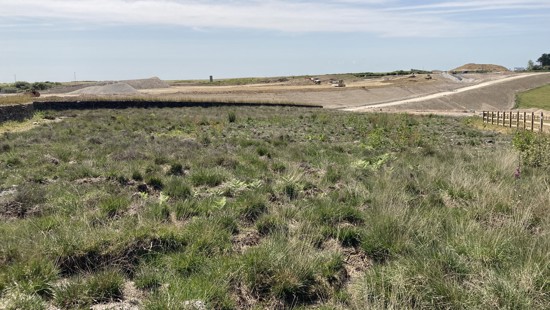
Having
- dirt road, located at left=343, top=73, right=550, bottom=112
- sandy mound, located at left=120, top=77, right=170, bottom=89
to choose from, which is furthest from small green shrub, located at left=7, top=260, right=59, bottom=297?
sandy mound, located at left=120, top=77, right=170, bottom=89

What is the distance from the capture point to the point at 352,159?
12867 millimetres

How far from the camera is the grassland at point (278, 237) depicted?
183 inches

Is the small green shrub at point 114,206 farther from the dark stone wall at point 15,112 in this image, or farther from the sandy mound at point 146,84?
the sandy mound at point 146,84

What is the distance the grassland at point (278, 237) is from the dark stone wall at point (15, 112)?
17.4 metres

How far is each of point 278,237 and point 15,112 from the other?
27756mm

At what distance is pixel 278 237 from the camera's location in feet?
19.9

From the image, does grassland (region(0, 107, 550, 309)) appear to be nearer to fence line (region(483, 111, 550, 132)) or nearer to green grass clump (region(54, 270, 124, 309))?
green grass clump (region(54, 270, 124, 309))

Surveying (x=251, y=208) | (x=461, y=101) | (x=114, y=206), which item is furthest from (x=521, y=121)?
(x=461, y=101)

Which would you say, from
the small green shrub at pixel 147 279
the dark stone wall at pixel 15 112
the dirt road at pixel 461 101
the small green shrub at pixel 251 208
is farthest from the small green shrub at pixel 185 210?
the dirt road at pixel 461 101

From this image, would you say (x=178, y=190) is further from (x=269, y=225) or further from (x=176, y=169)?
(x=269, y=225)

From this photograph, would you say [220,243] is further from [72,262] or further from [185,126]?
[185,126]

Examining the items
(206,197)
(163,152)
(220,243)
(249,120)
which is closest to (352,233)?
(220,243)

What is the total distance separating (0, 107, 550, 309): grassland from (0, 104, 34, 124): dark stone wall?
17.4m

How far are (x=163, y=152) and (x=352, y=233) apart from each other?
9.00 metres
